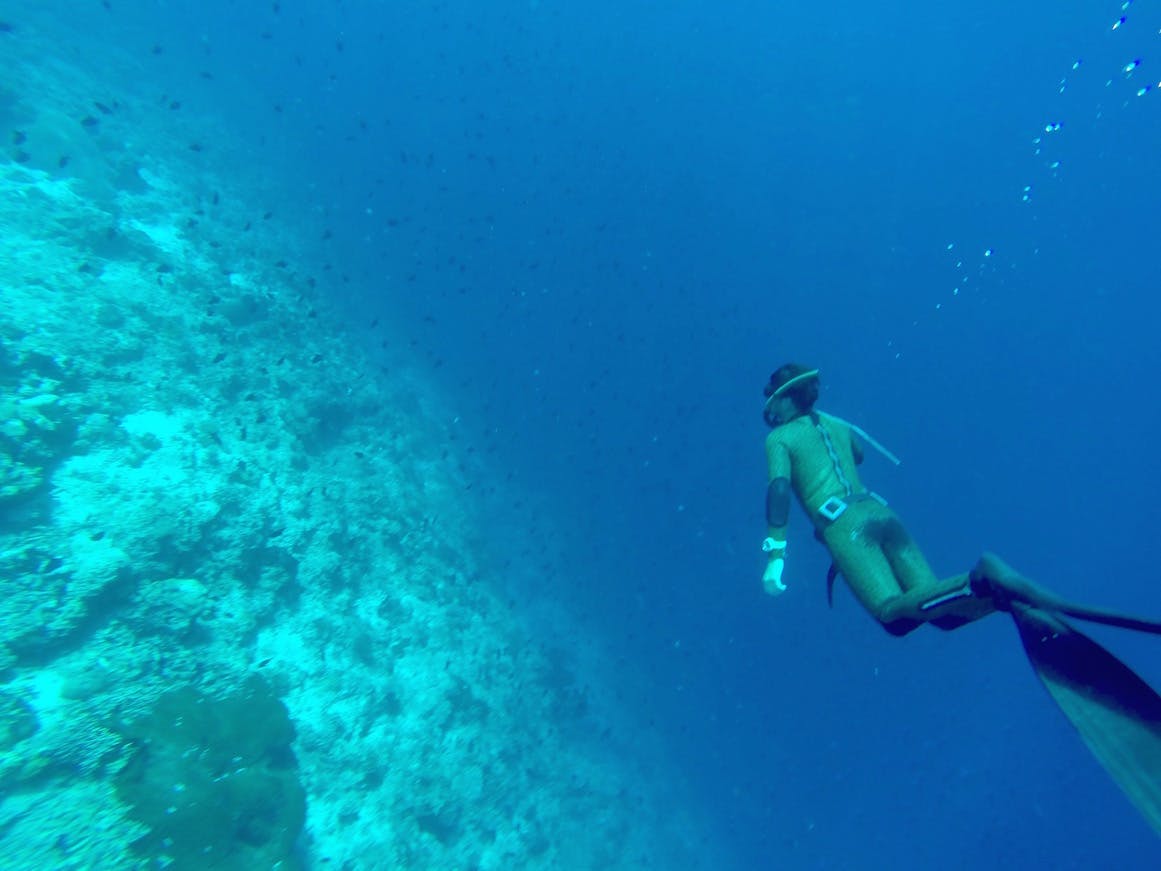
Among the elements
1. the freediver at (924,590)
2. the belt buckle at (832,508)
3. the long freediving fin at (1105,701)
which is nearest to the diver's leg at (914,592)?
the freediver at (924,590)

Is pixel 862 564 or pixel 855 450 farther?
pixel 855 450

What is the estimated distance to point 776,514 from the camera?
234 inches

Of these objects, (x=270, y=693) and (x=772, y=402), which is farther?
(x=270, y=693)

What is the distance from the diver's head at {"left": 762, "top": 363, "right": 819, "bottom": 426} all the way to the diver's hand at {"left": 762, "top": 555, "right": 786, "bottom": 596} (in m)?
1.57

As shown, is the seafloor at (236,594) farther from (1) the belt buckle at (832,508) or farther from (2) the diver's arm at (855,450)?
(2) the diver's arm at (855,450)

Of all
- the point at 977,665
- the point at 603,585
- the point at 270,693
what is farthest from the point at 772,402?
the point at 977,665

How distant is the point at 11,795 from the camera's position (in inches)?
301

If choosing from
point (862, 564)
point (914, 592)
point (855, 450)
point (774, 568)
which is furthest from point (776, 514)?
point (855, 450)

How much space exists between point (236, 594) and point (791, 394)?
9.51 m

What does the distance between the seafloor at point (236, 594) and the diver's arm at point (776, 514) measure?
742 cm

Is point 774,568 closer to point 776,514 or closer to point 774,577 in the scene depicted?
point 774,577

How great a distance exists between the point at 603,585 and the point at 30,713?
50.4 ft

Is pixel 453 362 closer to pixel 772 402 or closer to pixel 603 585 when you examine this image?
pixel 603 585

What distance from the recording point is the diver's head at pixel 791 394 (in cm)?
664
